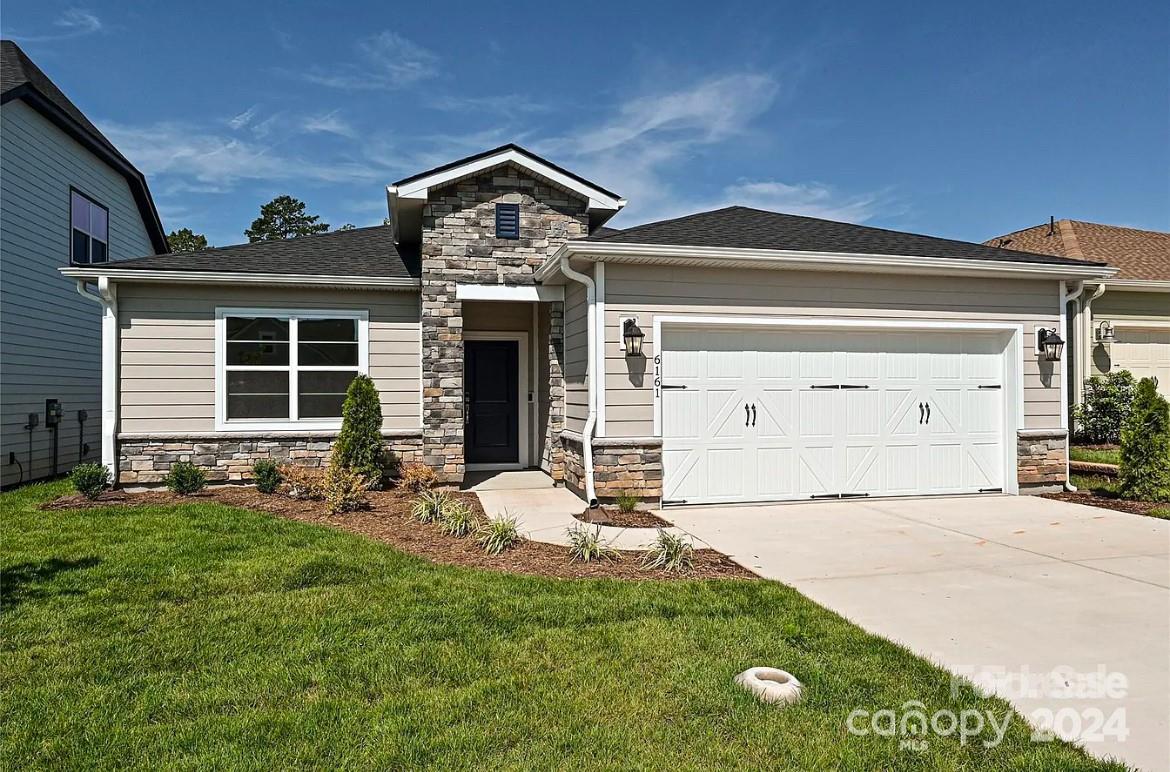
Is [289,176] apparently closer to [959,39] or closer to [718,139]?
[718,139]

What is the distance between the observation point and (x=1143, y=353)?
13250mm

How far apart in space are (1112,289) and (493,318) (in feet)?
35.9

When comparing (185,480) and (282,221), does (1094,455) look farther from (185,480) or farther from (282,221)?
(282,221)

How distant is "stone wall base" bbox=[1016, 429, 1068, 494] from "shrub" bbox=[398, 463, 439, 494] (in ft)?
24.6

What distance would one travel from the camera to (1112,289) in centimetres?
1274

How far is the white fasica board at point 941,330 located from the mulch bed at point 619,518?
985 mm

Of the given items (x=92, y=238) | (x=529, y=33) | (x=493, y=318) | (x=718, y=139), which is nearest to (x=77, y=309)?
(x=92, y=238)

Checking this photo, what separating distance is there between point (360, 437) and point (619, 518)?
147 inches

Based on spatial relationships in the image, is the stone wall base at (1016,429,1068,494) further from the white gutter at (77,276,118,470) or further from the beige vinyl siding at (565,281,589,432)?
the white gutter at (77,276,118,470)

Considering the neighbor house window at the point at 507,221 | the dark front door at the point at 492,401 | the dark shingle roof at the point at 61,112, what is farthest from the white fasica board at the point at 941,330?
the dark shingle roof at the point at 61,112

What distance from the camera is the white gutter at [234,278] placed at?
916cm

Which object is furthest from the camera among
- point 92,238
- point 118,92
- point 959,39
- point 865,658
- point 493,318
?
point 92,238

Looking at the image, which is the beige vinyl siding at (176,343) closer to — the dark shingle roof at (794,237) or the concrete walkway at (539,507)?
the concrete walkway at (539,507)

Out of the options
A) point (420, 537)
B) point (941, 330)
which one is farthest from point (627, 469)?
point (941, 330)
